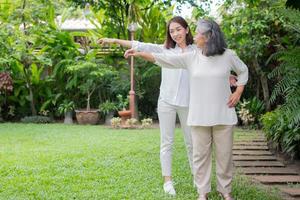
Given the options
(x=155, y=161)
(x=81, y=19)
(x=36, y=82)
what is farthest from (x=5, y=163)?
(x=81, y=19)

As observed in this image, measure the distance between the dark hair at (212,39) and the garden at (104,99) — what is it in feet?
1.93

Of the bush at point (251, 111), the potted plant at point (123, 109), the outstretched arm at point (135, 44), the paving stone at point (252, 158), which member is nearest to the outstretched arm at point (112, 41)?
the outstretched arm at point (135, 44)

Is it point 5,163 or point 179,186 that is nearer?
point 179,186

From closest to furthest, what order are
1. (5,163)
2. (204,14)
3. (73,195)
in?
(73,195) → (5,163) → (204,14)

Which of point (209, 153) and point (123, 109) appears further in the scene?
point (123, 109)

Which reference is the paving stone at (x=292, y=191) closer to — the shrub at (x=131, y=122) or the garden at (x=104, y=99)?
the garden at (x=104, y=99)

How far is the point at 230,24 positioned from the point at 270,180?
18.3 feet

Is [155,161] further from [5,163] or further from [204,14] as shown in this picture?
[204,14]

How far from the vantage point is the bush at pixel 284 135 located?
5441mm

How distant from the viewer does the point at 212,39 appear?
3592 mm

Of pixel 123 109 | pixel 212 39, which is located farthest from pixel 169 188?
pixel 123 109

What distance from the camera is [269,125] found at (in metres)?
6.58

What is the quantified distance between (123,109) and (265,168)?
584cm

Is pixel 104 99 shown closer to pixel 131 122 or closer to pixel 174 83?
pixel 131 122
